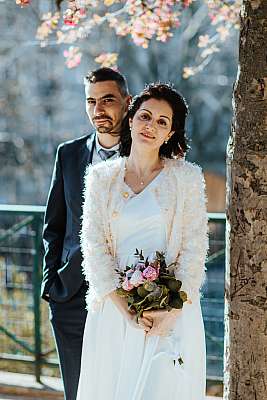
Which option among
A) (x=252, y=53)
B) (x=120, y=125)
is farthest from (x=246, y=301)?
(x=120, y=125)

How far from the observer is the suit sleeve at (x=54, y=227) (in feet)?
12.1

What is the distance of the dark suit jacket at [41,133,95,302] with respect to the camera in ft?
11.8

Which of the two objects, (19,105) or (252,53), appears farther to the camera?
(19,105)

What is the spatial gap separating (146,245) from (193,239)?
0.59 ft

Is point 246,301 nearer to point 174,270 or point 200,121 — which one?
point 174,270

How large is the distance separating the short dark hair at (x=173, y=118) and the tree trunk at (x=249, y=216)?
1.42 ft

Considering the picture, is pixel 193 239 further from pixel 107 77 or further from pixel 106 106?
pixel 107 77

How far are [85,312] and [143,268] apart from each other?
65cm

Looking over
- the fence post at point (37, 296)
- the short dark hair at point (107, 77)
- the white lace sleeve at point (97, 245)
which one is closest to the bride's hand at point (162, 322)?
the white lace sleeve at point (97, 245)

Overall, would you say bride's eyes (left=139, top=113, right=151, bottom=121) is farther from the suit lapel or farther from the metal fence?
the metal fence

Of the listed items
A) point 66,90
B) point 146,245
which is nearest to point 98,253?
point 146,245

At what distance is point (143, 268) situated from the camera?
10.0 ft

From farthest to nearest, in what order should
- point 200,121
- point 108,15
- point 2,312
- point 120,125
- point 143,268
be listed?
point 200,121
point 2,312
point 108,15
point 120,125
point 143,268

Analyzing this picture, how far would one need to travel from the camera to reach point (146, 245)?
3180 millimetres
